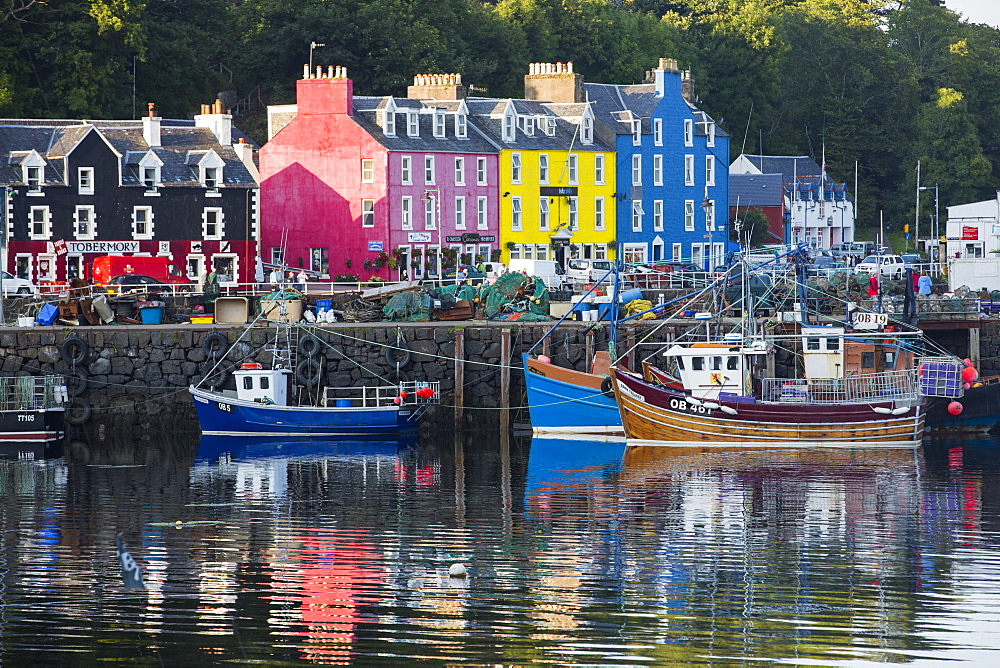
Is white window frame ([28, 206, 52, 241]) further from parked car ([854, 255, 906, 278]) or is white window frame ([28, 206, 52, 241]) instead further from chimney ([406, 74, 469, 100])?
parked car ([854, 255, 906, 278])

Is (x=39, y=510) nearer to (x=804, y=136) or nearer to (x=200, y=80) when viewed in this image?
(x=200, y=80)

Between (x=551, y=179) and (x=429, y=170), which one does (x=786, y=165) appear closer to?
(x=551, y=179)

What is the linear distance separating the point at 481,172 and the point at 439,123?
2.88 metres

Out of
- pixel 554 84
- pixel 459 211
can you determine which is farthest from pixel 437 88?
pixel 459 211

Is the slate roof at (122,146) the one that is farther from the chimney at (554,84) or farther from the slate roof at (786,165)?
the slate roof at (786,165)

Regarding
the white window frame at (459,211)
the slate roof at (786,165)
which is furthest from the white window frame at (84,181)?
the slate roof at (786,165)

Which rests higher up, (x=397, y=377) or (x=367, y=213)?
(x=367, y=213)

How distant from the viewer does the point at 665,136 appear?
81.6 meters

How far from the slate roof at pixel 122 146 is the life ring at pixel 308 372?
19253 millimetres

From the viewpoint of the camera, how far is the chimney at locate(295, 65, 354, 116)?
70.1 meters

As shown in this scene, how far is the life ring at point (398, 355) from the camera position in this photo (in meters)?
49.1

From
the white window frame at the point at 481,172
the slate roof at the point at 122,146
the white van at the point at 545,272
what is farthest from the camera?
the white window frame at the point at 481,172

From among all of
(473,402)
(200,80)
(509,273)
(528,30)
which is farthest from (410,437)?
(528,30)

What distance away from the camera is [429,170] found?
72312 millimetres
